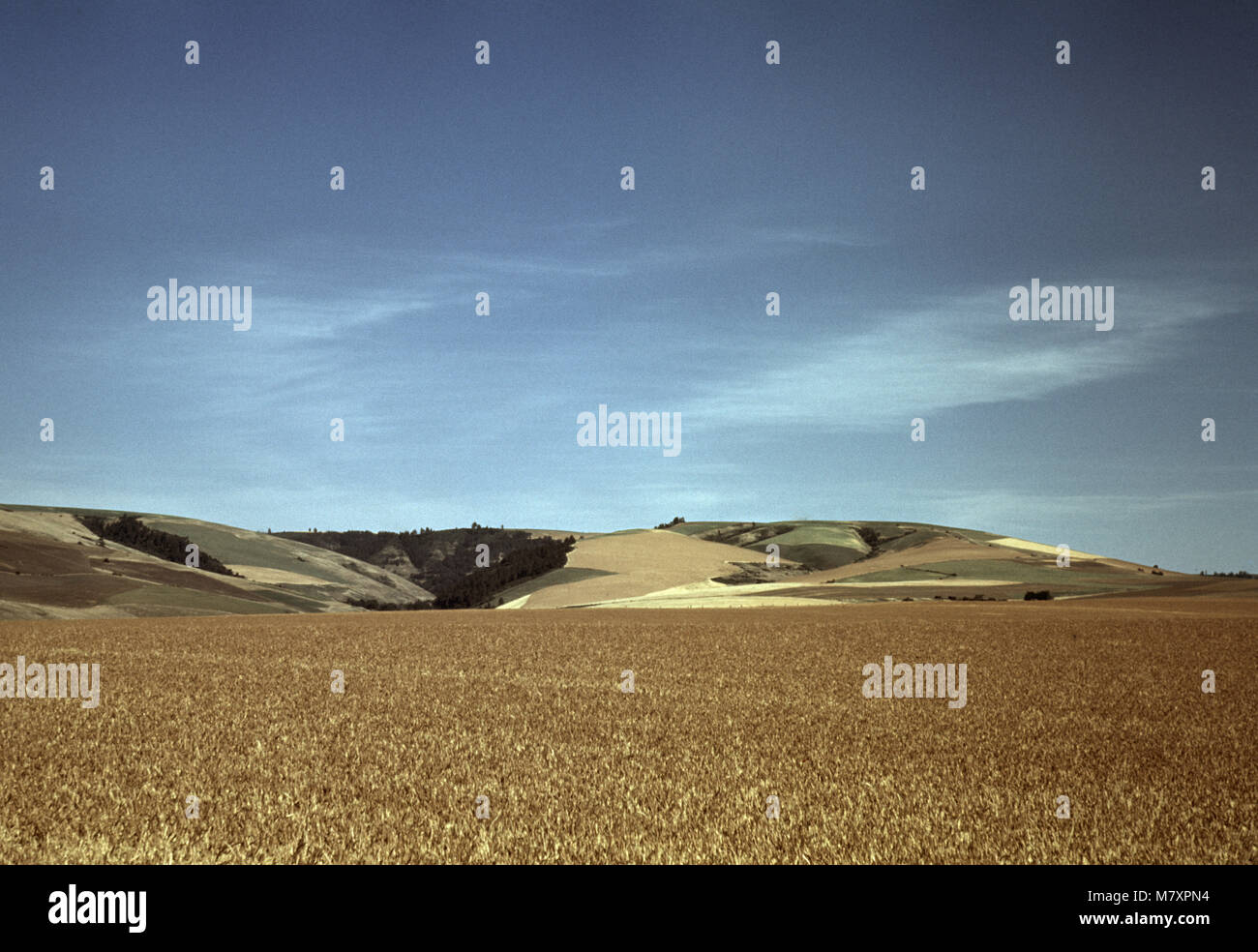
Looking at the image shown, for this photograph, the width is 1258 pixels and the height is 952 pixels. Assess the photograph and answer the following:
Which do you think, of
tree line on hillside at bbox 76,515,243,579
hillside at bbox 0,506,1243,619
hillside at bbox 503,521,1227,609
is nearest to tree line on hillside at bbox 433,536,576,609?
hillside at bbox 0,506,1243,619

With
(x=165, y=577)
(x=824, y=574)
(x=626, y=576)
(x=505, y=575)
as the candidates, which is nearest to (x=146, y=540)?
(x=165, y=577)

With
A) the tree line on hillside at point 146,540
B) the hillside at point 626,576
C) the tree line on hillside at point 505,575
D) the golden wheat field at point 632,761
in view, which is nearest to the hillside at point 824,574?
Answer: the hillside at point 626,576

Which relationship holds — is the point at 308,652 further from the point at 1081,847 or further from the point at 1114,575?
the point at 1114,575

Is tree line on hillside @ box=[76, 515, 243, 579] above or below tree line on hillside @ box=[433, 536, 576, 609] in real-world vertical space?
above

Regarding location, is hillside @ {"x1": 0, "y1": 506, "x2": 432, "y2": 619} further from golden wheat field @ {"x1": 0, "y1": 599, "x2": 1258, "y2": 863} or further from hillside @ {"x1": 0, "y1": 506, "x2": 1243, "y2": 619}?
golden wheat field @ {"x1": 0, "y1": 599, "x2": 1258, "y2": 863}

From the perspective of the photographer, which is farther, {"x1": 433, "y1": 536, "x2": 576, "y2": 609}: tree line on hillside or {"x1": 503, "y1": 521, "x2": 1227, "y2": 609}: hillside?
{"x1": 433, "y1": 536, "x2": 576, "y2": 609}: tree line on hillside

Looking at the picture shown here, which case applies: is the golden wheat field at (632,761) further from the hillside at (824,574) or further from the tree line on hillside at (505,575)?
the tree line on hillside at (505,575)

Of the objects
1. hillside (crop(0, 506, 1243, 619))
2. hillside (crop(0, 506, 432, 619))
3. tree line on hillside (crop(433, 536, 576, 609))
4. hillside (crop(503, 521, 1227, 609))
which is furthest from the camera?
tree line on hillside (crop(433, 536, 576, 609))
